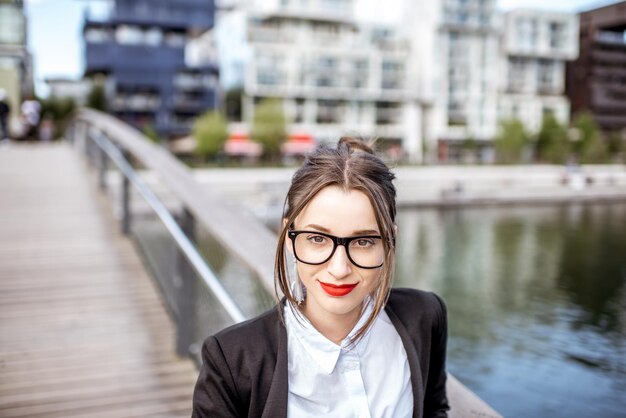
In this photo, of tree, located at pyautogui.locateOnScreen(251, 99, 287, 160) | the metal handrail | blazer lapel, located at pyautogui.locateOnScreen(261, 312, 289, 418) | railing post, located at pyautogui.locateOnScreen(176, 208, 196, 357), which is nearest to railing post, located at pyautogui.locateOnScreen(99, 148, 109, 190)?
the metal handrail

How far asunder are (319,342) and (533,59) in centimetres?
5282

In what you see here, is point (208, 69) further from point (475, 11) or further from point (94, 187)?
point (94, 187)

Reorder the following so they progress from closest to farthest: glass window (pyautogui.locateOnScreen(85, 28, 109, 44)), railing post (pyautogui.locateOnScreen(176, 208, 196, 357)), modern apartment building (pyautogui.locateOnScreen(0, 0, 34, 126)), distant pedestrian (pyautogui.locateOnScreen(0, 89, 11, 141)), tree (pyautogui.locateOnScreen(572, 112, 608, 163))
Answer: railing post (pyautogui.locateOnScreen(176, 208, 196, 357)), distant pedestrian (pyautogui.locateOnScreen(0, 89, 11, 141)), modern apartment building (pyautogui.locateOnScreen(0, 0, 34, 126)), glass window (pyautogui.locateOnScreen(85, 28, 109, 44)), tree (pyautogui.locateOnScreen(572, 112, 608, 163))

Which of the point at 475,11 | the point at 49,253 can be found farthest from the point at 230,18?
the point at 49,253

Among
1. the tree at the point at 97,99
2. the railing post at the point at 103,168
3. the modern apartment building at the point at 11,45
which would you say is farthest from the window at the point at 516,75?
the railing post at the point at 103,168

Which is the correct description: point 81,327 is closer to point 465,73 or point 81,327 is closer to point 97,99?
point 97,99

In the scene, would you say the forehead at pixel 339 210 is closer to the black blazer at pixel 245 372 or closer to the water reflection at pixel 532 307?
the black blazer at pixel 245 372

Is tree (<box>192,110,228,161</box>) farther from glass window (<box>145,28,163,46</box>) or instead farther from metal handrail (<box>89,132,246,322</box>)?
metal handrail (<box>89,132,246,322</box>)

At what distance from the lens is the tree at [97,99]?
1515 inches

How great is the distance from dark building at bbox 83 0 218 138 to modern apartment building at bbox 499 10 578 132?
22.1m

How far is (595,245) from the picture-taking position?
17.9 metres

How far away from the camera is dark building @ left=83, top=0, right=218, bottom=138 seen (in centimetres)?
3825

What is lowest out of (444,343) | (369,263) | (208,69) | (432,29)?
(444,343)

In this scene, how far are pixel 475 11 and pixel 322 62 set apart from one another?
12566 millimetres
